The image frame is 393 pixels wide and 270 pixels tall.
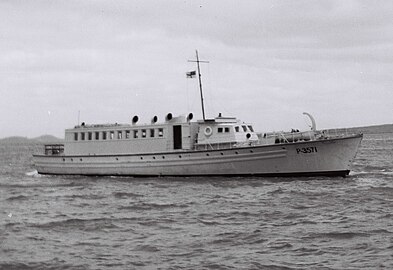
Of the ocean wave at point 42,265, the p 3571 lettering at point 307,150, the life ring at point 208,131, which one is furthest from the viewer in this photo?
the life ring at point 208,131

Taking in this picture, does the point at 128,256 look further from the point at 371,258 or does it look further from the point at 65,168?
the point at 65,168

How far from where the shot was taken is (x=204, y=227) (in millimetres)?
18375

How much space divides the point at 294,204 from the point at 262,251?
886cm

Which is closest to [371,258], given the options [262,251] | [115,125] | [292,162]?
[262,251]

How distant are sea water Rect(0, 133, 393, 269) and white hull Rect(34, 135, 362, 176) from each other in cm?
165

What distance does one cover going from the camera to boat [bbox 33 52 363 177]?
32.6 m

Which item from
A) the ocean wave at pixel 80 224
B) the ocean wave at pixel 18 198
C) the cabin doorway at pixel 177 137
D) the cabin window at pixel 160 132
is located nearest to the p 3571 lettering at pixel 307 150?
the cabin doorway at pixel 177 137

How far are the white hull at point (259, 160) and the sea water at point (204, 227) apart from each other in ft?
5.41

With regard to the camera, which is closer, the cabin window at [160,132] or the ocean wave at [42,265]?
the ocean wave at [42,265]

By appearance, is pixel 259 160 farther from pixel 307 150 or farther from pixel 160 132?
pixel 160 132

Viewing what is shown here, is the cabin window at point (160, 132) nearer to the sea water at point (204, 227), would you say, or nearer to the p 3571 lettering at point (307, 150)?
the sea water at point (204, 227)

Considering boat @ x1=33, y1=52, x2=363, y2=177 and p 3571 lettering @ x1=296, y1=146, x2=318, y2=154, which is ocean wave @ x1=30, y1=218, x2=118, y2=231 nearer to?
boat @ x1=33, y1=52, x2=363, y2=177

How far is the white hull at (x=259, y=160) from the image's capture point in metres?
32.3

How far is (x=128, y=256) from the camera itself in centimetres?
1451
